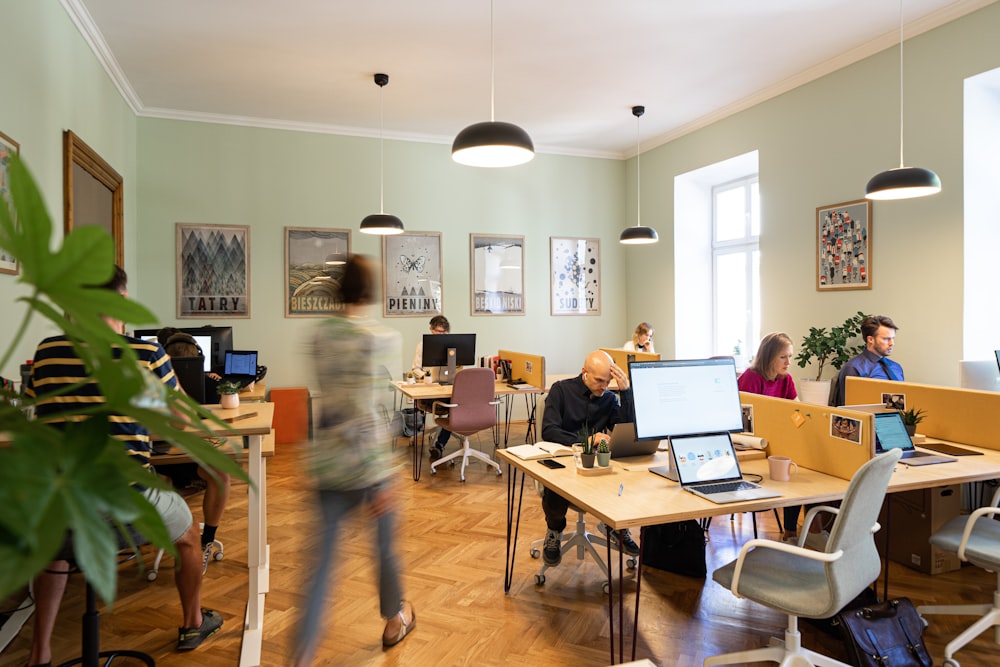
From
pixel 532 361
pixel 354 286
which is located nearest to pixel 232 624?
pixel 354 286

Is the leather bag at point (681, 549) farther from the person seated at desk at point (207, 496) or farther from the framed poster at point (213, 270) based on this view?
the framed poster at point (213, 270)

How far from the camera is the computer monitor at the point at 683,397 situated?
2.50 meters

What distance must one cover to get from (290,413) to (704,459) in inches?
209

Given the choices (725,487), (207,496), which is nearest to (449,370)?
(207,496)

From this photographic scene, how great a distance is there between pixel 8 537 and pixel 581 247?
324 inches

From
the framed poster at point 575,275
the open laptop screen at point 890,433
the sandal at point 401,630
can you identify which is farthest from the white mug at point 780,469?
the framed poster at point 575,275

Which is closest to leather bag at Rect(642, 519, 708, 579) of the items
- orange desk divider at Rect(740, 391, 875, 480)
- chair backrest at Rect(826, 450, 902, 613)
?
orange desk divider at Rect(740, 391, 875, 480)

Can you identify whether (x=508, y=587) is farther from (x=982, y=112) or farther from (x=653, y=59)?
(x=982, y=112)

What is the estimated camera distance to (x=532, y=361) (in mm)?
5879

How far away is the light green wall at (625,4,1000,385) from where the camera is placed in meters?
4.63

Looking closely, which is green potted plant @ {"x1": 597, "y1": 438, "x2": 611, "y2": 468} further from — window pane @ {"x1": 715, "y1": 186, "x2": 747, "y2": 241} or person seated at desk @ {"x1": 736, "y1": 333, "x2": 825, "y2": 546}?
window pane @ {"x1": 715, "y1": 186, "x2": 747, "y2": 241}

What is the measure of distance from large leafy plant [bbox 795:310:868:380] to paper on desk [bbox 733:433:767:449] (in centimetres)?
271

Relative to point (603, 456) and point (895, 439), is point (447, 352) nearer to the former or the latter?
point (603, 456)

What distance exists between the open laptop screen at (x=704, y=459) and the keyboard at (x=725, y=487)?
42 mm
